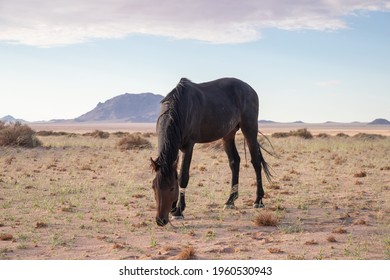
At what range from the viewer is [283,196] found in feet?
39.7

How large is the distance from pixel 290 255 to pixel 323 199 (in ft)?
17.1

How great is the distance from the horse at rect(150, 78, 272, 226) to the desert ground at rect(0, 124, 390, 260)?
0.73 metres

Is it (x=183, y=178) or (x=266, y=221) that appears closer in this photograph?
(x=266, y=221)

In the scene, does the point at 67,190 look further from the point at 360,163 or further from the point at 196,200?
the point at 360,163

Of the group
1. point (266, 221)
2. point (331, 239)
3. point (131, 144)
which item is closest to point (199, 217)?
point (266, 221)

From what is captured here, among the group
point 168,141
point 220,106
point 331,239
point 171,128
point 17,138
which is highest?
point 220,106

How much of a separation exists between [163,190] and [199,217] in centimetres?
196

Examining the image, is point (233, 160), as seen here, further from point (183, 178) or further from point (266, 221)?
point (266, 221)

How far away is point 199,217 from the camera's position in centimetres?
948

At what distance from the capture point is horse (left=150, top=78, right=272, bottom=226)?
7910 millimetres

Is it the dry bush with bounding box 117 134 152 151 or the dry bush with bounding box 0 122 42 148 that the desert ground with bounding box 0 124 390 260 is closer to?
the dry bush with bounding box 0 122 42 148

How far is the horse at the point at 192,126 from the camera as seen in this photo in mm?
7910

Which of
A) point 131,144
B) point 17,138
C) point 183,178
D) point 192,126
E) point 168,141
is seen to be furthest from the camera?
point 131,144
